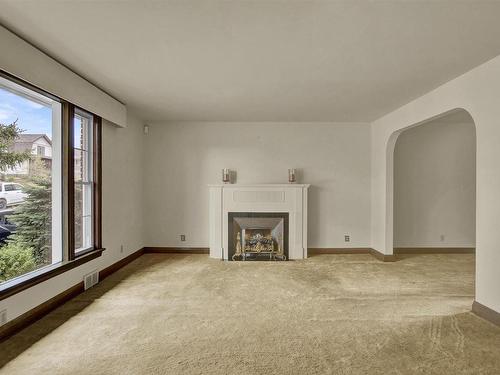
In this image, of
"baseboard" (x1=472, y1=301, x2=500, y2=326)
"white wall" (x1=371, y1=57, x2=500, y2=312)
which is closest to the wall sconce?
"white wall" (x1=371, y1=57, x2=500, y2=312)

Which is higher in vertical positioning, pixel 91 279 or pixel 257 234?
pixel 257 234

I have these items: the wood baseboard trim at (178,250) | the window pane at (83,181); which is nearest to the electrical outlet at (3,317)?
the window pane at (83,181)

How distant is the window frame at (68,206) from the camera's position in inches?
99.9

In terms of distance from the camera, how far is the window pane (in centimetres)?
364

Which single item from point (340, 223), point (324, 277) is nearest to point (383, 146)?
point (340, 223)

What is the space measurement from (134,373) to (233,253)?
323cm

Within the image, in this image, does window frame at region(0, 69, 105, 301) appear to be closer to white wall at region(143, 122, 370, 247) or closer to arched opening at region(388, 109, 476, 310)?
white wall at region(143, 122, 370, 247)

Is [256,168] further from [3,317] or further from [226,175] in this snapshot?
[3,317]

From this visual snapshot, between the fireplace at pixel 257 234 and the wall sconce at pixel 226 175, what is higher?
the wall sconce at pixel 226 175

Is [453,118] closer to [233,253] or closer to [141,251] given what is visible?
[233,253]

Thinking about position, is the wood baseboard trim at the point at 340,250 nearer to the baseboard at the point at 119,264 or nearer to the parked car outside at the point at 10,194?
the baseboard at the point at 119,264

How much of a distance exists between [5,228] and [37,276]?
1.71 feet

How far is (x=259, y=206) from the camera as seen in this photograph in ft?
17.0

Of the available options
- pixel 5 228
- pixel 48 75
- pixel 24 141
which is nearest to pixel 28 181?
pixel 24 141
